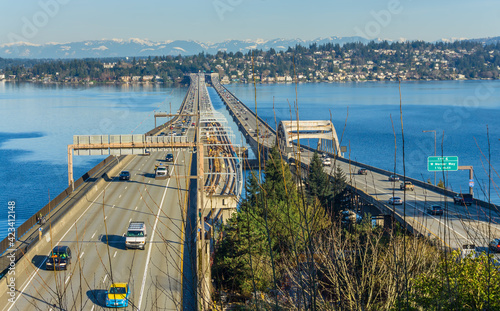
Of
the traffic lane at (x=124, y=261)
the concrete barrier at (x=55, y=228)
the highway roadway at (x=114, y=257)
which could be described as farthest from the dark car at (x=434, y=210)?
the concrete barrier at (x=55, y=228)

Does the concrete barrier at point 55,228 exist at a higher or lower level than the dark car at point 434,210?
higher

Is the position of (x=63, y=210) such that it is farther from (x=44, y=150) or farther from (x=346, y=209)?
(x=44, y=150)

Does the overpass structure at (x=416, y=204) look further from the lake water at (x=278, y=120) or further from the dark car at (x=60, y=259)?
the dark car at (x=60, y=259)

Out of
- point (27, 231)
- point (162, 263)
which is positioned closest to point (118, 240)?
point (162, 263)

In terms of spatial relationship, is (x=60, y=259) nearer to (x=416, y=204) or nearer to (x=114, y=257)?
(x=114, y=257)

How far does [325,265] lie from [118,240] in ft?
39.5

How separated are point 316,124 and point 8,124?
1957 inches

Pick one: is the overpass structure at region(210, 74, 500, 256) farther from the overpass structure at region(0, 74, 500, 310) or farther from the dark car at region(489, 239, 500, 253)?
the dark car at region(489, 239, 500, 253)

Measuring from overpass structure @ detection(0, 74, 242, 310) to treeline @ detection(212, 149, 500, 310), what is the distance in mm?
1041

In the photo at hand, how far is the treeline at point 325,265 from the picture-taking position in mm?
5926

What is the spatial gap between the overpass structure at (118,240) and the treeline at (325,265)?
3.42ft

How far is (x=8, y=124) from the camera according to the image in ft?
256

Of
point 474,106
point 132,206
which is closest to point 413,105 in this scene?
point 474,106

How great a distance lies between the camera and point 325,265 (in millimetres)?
8898
